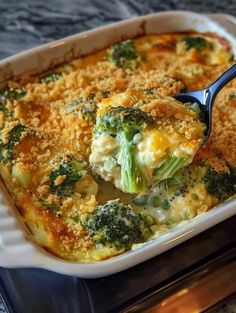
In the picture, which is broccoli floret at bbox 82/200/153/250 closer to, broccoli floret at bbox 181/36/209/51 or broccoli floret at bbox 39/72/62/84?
broccoli floret at bbox 39/72/62/84

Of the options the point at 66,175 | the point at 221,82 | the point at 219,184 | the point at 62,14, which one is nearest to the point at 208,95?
the point at 221,82

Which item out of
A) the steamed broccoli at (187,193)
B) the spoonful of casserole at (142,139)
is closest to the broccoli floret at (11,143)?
the spoonful of casserole at (142,139)

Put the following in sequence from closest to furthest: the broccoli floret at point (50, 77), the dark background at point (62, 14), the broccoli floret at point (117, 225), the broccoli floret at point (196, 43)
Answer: the broccoli floret at point (117, 225) < the broccoli floret at point (50, 77) < the broccoli floret at point (196, 43) < the dark background at point (62, 14)

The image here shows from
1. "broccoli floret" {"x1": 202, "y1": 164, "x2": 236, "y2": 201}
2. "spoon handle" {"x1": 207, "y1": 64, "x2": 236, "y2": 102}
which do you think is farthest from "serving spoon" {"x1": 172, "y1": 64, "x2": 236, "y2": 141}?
"broccoli floret" {"x1": 202, "y1": 164, "x2": 236, "y2": 201}

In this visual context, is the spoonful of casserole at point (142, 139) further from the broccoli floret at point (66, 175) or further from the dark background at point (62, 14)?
the dark background at point (62, 14)

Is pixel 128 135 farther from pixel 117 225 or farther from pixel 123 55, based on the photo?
pixel 123 55

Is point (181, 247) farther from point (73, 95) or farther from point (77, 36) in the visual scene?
point (77, 36)

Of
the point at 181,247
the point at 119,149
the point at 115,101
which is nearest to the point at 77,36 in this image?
the point at 115,101
